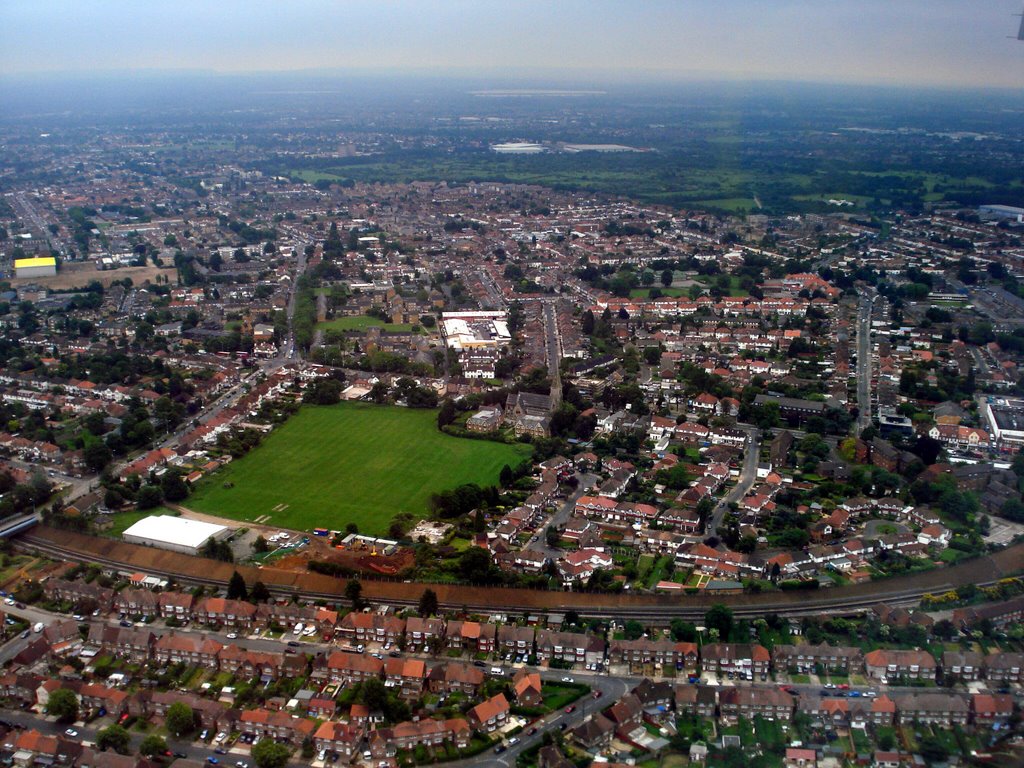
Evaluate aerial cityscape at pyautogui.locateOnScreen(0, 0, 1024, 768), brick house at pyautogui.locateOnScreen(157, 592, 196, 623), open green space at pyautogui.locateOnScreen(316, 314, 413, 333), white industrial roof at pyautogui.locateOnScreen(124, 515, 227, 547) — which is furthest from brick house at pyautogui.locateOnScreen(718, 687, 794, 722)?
open green space at pyautogui.locateOnScreen(316, 314, 413, 333)

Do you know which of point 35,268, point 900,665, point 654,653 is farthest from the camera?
point 35,268

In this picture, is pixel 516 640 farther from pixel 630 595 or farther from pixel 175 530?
pixel 175 530

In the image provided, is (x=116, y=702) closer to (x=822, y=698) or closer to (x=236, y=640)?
(x=236, y=640)

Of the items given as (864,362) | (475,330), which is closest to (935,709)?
(864,362)

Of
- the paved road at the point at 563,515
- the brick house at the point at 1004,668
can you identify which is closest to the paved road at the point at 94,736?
the paved road at the point at 563,515

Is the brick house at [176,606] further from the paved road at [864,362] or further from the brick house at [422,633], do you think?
the paved road at [864,362]

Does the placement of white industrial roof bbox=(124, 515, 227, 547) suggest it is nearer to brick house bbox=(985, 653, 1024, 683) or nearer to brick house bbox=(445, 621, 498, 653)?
brick house bbox=(445, 621, 498, 653)
